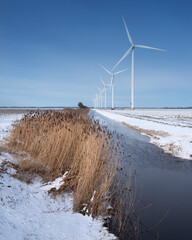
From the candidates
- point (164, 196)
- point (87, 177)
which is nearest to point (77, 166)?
point (87, 177)

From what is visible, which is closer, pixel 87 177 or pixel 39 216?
pixel 39 216

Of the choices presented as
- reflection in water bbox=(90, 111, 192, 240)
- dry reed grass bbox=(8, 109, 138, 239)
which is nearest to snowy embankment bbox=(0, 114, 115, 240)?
dry reed grass bbox=(8, 109, 138, 239)

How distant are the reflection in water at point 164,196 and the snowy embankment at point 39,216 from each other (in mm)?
1109

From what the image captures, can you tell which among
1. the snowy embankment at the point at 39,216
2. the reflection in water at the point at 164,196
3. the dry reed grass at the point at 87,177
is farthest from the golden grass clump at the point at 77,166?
the reflection in water at the point at 164,196

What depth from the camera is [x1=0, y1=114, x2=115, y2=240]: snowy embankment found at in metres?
3.15

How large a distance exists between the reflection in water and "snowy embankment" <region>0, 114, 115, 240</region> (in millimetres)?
1109

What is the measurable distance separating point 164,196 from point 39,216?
3.49 meters

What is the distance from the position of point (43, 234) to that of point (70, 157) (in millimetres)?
4114

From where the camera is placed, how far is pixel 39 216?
3.64m

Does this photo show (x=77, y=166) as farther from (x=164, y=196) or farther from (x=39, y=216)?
(x=164, y=196)

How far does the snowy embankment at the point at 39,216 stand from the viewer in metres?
3.15

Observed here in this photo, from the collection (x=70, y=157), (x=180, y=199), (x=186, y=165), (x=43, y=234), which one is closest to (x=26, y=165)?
(x=70, y=157)

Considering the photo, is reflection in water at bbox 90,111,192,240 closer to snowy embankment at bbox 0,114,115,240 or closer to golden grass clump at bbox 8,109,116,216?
golden grass clump at bbox 8,109,116,216

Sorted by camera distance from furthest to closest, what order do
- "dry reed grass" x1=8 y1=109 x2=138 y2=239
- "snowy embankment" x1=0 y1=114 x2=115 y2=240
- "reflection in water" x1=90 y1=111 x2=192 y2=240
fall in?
"dry reed grass" x1=8 y1=109 x2=138 y2=239 < "reflection in water" x1=90 y1=111 x2=192 y2=240 < "snowy embankment" x1=0 y1=114 x2=115 y2=240
